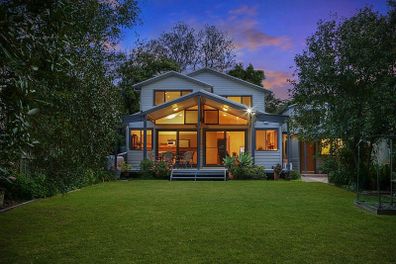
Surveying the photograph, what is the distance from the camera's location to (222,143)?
77.6ft

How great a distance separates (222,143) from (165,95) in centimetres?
447

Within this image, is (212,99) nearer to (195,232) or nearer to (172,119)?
(172,119)

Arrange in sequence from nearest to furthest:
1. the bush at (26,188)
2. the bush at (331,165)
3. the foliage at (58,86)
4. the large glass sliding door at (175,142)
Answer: the foliage at (58,86) → the bush at (26,188) → the bush at (331,165) → the large glass sliding door at (175,142)

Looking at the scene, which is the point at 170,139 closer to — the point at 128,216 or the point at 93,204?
the point at 93,204

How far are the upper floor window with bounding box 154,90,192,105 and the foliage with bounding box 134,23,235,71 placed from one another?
16883 mm

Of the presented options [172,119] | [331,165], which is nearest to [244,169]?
[331,165]

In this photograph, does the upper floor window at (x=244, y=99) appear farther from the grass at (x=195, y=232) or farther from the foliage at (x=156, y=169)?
the grass at (x=195, y=232)

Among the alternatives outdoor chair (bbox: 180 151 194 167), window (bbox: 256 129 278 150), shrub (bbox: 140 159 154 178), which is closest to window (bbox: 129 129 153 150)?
outdoor chair (bbox: 180 151 194 167)

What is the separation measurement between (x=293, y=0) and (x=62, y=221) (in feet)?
42.7

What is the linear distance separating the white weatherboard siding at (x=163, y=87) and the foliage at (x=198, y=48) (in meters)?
16.7

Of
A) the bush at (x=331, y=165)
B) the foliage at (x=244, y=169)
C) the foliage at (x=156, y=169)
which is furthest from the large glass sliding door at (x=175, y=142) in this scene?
the bush at (x=331, y=165)

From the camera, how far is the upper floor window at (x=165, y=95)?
80.9 feet

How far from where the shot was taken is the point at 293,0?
16.9 metres

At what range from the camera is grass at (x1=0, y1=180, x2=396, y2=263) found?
5395 millimetres
